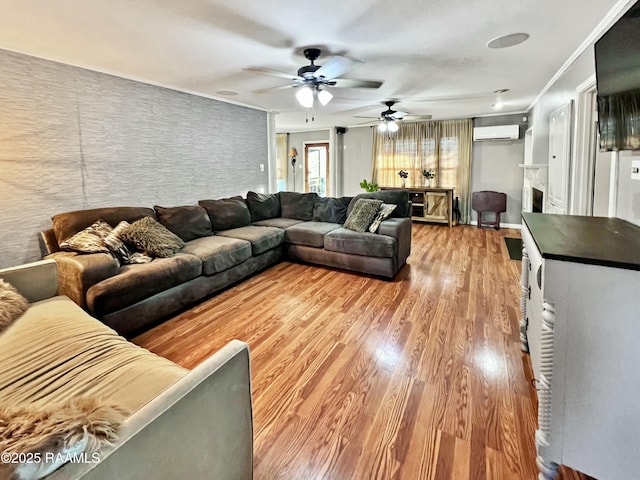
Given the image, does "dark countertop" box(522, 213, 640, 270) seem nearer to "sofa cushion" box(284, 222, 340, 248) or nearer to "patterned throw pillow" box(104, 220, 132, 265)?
"sofa cushion" box(284, 222, 340, 248)

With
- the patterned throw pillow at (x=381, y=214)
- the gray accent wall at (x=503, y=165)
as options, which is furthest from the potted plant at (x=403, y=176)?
the patterned throw pillow at (x=381, y=214)

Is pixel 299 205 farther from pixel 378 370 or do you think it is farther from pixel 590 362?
pixel 590 362

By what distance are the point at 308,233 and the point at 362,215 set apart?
2.44ft

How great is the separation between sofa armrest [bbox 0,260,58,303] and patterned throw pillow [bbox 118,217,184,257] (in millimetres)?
795

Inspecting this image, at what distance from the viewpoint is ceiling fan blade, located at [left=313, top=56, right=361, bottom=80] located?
2709 millimetres

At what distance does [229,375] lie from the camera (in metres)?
1.09

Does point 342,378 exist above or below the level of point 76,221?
below

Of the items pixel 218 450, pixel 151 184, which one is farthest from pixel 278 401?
pixel 151 184

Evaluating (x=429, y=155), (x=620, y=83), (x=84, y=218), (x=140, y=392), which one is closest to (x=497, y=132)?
(x=429, y=155)

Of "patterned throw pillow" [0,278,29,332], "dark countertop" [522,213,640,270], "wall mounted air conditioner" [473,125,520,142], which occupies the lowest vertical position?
"patterned throw pillow" [0,278,29,332]

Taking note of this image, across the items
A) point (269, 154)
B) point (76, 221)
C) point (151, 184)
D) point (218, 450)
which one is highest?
point (269, 154)

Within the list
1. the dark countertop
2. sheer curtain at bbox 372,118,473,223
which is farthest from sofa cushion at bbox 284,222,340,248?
sheer curtain at bbox 372,118,473,223

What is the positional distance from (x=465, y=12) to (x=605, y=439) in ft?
8.36

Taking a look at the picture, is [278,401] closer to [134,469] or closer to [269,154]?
[134,469]
